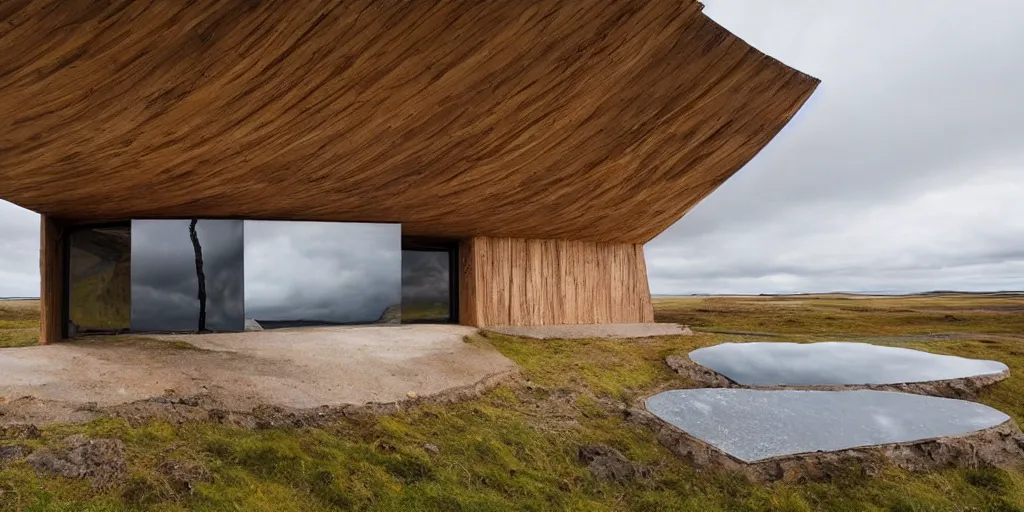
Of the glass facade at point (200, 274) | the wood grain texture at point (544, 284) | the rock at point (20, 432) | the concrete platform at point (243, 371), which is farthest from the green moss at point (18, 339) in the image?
the rock at point (20, 432)

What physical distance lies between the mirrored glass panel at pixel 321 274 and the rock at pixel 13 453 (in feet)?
21.0

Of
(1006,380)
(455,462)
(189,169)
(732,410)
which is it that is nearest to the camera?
(455,462)

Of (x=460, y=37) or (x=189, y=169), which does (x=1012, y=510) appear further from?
(x=189, y=169)

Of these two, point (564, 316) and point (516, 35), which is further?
point (564, 316)

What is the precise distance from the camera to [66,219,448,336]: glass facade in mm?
9898

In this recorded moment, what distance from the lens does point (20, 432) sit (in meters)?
4.12

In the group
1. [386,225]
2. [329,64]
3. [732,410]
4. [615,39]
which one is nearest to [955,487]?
[732,410]

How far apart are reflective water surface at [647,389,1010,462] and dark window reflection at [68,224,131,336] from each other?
30.1 ft

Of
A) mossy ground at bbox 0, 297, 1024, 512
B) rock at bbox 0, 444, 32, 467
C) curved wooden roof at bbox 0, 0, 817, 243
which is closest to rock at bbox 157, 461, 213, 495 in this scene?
mossy ground at bbox 0, 297, 1024, 512

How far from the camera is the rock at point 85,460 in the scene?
3.61 m

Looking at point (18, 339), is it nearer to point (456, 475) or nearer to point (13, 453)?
point (13, 453)

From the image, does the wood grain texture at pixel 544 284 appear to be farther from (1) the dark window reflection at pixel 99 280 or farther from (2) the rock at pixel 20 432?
(2) the rock at pixel 20 432

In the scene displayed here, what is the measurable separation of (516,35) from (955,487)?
235 inches

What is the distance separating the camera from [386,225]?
1109 cm
